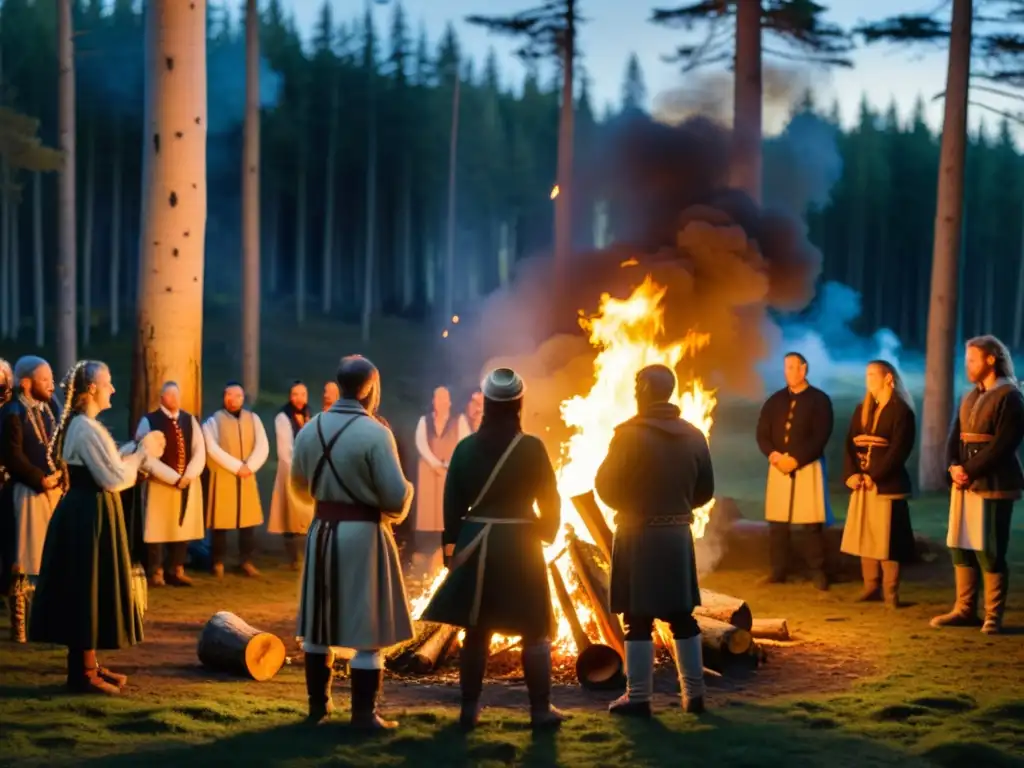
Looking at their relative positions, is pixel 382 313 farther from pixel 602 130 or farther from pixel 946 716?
pixel 946 716

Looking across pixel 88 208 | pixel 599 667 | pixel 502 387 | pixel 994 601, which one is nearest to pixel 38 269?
pixel 88 208

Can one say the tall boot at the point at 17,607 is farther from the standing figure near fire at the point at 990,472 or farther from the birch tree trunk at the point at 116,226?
the birch tree trunk at the point at 116,226

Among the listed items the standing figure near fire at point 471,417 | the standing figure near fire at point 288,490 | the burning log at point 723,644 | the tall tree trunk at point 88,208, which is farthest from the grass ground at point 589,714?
the tall tree trunk at point 88,208

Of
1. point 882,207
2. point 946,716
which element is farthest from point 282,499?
point 882,207

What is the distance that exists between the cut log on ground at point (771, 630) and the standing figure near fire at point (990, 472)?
5.14ft

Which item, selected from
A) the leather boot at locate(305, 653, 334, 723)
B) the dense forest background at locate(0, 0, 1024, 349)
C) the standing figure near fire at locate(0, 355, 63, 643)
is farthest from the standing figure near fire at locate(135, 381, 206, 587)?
the dense forest background at locate(0, 0, 1024, 349)

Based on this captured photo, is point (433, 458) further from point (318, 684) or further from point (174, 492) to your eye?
point (318, 684)

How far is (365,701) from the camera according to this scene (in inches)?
242

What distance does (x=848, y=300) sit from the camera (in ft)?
186

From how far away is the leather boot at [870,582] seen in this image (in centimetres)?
1052

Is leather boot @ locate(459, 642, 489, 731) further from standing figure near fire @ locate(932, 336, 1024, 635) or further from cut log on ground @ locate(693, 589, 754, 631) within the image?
standing figure near fire @ locate(932, 336, 1024, 635)

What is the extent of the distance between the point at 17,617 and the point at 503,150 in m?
46.1

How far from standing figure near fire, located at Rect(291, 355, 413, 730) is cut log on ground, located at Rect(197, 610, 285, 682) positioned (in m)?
1.45

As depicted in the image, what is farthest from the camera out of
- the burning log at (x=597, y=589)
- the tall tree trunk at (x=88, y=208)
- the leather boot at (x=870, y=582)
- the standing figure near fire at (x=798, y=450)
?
the tall tree trunk at (x=88, y=208)
